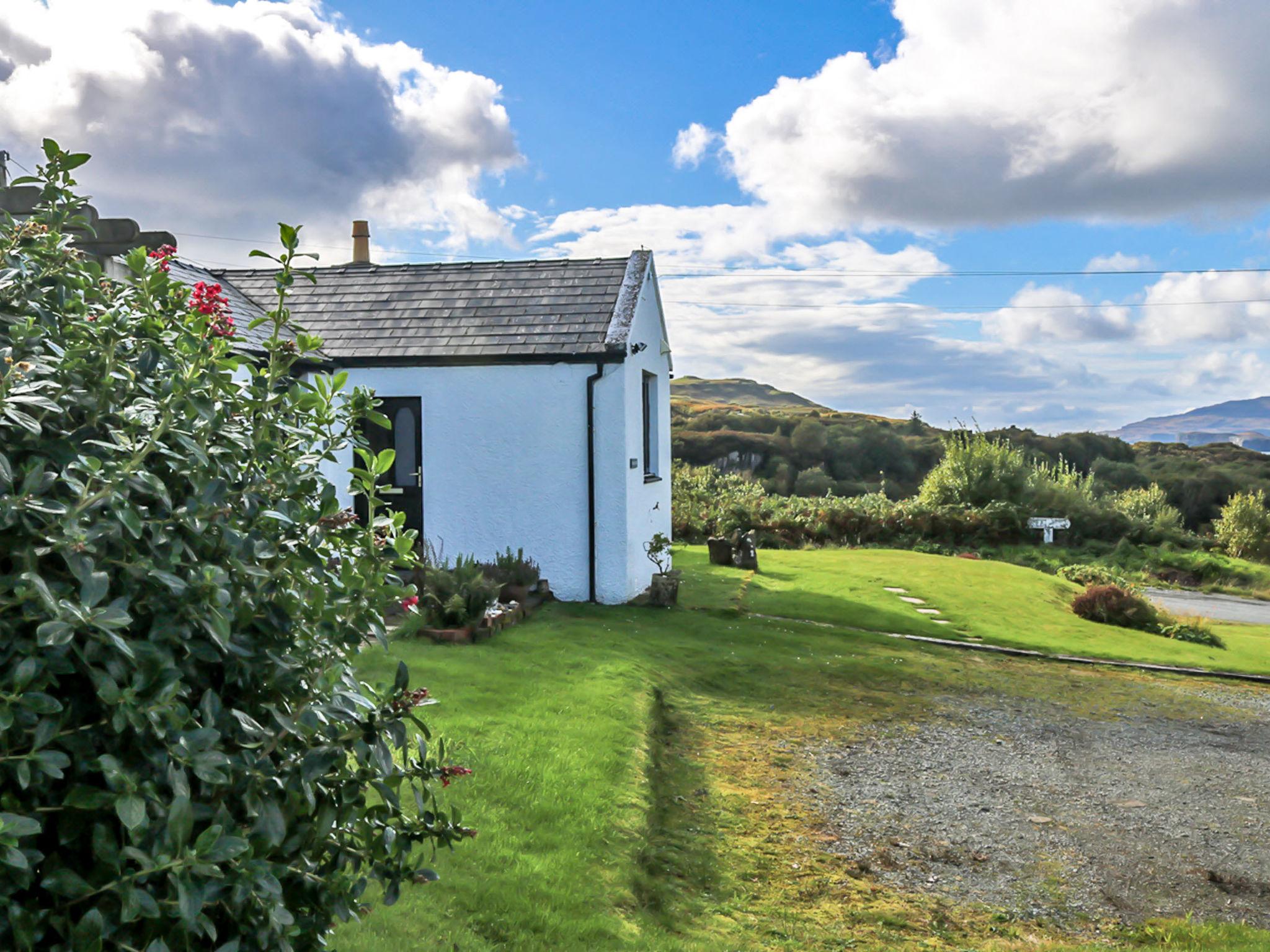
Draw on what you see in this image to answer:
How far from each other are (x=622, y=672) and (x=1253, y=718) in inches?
286

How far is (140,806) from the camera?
1.91 metres

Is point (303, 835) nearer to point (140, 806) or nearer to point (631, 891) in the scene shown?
point (140, 806)

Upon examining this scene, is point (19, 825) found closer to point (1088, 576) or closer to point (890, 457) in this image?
point (1088, 576)

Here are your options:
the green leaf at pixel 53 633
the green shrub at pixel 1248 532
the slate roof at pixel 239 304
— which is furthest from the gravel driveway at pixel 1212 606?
the green leaf at pixel 53 633

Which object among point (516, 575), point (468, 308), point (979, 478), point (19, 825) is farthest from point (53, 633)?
point (979, 478)

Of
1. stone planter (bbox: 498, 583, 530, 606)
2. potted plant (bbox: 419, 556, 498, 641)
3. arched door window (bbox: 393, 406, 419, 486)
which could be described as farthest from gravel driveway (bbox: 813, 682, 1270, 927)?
arched door window (bbox: 393, 406, 419, 486)

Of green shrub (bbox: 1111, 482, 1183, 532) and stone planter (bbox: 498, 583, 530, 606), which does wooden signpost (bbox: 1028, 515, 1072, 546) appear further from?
stone planter (bbox: 498, 583, 530, 606)

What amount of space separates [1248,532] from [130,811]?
3241 cm

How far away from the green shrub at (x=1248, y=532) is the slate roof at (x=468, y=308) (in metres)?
22.9

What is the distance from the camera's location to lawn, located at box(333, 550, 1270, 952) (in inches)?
182

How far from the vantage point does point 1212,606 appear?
21.5m

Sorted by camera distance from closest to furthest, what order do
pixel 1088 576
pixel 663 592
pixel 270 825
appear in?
→ pixel 270 825 < pixel 663 592 < pixel 1088 576

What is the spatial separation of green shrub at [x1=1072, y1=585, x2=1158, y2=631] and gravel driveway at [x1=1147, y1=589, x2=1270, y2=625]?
3.21 metres

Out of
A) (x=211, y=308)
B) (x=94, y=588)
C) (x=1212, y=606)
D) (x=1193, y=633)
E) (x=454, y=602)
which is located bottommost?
(x=1212, y=606)
